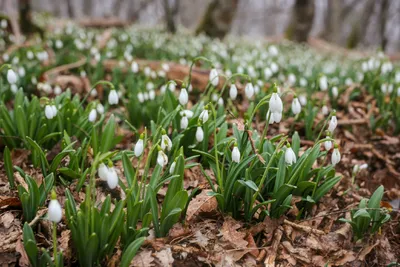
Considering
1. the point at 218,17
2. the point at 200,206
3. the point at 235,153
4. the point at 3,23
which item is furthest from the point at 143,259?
the point at 218,17

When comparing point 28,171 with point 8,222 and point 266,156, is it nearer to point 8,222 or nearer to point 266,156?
point 8,222

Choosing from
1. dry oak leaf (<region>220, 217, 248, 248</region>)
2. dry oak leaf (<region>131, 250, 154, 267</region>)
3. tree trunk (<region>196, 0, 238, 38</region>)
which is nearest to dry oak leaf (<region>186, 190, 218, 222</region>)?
dry oak leaf (<region>220, 217, 248, 248</region>)

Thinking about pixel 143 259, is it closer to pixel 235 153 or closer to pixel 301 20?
pixel 235 153

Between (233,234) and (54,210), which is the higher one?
(54,210)

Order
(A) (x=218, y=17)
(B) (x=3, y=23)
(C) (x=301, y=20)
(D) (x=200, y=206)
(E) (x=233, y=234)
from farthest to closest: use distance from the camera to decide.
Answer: (C) (x=301, y=20)
(A) (x=218, y=17)
(B) (x=3, y=23)
(D) (x=200, y=206)
(E) (x=233, y=234)

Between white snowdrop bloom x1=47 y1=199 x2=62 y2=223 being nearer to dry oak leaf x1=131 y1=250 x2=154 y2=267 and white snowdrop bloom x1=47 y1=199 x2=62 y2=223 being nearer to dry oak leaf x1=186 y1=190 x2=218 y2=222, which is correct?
dry oak leaf x1=131 y1=250 x2=154 y2=267

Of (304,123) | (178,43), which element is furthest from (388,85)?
(178,43)

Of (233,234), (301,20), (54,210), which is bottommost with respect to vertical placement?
(233,234)
